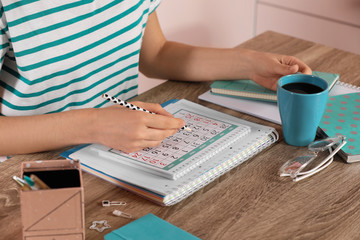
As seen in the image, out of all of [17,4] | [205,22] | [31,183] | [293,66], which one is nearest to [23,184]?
[31,183]

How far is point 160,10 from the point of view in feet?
8.36

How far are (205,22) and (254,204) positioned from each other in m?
2.14

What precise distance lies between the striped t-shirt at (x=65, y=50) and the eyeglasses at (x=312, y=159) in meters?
0.57

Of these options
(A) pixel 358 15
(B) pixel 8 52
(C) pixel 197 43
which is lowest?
(C) pixel 197 43

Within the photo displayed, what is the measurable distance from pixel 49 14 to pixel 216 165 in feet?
1.66

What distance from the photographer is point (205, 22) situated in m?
2.90

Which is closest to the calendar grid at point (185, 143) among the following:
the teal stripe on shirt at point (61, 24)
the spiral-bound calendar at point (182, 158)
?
the spiral-bound calendar at point (182, 158)

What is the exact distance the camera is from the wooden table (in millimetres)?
820

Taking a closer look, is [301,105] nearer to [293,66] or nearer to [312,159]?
[312,159]

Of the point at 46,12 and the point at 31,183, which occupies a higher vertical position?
the point at 46,12

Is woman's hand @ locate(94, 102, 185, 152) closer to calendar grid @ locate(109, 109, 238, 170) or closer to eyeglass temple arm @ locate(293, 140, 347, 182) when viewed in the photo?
calendar grid @ locate(109, 109, 238, 170)

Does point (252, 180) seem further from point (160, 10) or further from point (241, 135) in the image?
point (160, 10)

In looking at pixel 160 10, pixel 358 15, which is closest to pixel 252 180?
pixel 160 10

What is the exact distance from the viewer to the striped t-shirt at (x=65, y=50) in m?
1.09
